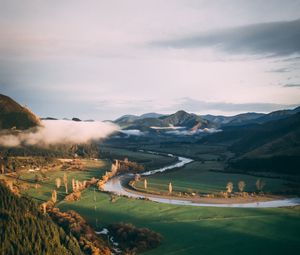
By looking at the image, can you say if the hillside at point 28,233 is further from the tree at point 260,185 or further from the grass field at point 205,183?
the tree at point 260,185

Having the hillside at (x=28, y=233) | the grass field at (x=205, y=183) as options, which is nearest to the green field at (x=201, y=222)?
the grass field at (x=205, y=183)

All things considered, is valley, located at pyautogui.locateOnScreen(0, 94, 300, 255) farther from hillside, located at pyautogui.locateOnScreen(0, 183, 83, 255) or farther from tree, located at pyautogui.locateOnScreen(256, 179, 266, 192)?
hillside, located at pyautogui.locateOnScreen(0, 183, 83, 255)

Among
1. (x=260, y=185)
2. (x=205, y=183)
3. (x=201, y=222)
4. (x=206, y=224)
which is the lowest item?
(x=206, y=224)

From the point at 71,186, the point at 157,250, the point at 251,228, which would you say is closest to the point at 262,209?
the point at 251,228

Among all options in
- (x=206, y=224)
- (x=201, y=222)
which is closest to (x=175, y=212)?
(x=201, y=222)

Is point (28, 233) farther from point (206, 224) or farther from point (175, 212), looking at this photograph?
point (175, 212)

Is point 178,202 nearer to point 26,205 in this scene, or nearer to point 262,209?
point 262,209

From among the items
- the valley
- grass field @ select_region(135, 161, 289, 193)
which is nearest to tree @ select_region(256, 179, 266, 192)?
the valley

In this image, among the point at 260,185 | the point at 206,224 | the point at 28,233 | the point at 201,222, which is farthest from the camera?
the point at 260,185
